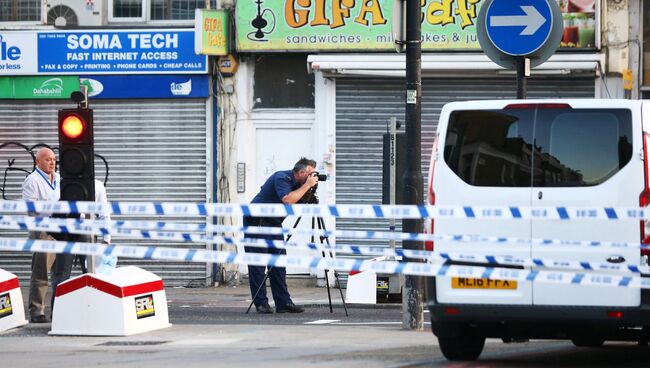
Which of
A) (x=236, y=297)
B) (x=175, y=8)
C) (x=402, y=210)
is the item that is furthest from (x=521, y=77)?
(x=175, y=8)

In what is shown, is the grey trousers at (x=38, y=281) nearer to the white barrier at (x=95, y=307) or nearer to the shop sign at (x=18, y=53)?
the white barrier at (x=95, y=307)

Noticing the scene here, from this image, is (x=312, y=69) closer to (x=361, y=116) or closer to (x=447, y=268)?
(x=361, y=116)

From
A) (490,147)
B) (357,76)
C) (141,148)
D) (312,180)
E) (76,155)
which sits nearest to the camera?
(490,147)

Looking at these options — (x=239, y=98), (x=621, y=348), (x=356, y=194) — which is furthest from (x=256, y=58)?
(x=621, y=348)

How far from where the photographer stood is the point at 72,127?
1484 cm

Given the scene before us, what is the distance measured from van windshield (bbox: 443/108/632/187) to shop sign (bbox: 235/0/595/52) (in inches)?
447

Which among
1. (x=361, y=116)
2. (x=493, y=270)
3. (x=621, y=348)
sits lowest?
(x=621, y=348)

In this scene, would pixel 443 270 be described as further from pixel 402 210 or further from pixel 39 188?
pixel 39 188

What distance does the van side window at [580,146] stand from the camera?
10.4 meters

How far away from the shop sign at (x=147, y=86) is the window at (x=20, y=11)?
53.7 inches

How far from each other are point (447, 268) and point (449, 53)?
1196 cm

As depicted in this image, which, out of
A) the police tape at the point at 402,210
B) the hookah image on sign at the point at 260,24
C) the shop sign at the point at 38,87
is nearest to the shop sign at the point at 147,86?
the shop sign at the point at 38,87

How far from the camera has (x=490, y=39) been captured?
13.4m

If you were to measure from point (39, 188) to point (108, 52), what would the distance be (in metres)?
7.25
